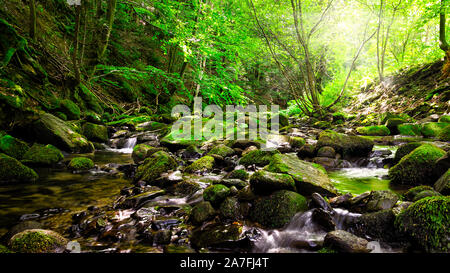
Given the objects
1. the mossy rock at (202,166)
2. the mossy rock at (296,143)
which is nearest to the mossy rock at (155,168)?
the mossy rock at (202,166)

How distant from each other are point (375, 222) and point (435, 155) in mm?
2558

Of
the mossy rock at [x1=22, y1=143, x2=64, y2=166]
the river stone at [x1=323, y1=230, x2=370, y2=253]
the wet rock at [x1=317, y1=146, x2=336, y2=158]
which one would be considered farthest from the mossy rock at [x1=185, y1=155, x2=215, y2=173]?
the river stone at [x1=323, y1=230, x2=370, y2=253]

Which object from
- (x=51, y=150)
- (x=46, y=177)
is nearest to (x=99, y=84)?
(x=51, y=150)

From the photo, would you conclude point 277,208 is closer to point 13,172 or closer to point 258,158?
point 258,158

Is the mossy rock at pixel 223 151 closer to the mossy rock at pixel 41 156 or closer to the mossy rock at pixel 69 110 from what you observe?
the mossy rock at pixel 41 156

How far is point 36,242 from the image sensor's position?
6.81 ft

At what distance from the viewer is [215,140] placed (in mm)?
8531

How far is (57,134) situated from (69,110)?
7.05 feet

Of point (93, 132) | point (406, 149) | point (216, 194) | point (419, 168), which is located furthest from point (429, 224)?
point (93, 132)

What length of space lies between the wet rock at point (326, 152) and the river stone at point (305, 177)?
2.37 m

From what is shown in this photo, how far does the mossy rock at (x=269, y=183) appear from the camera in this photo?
294 cm

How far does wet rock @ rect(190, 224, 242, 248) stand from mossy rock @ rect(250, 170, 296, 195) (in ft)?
2.01

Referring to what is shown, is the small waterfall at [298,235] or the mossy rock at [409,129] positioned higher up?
the mossy rock at [409,129]
